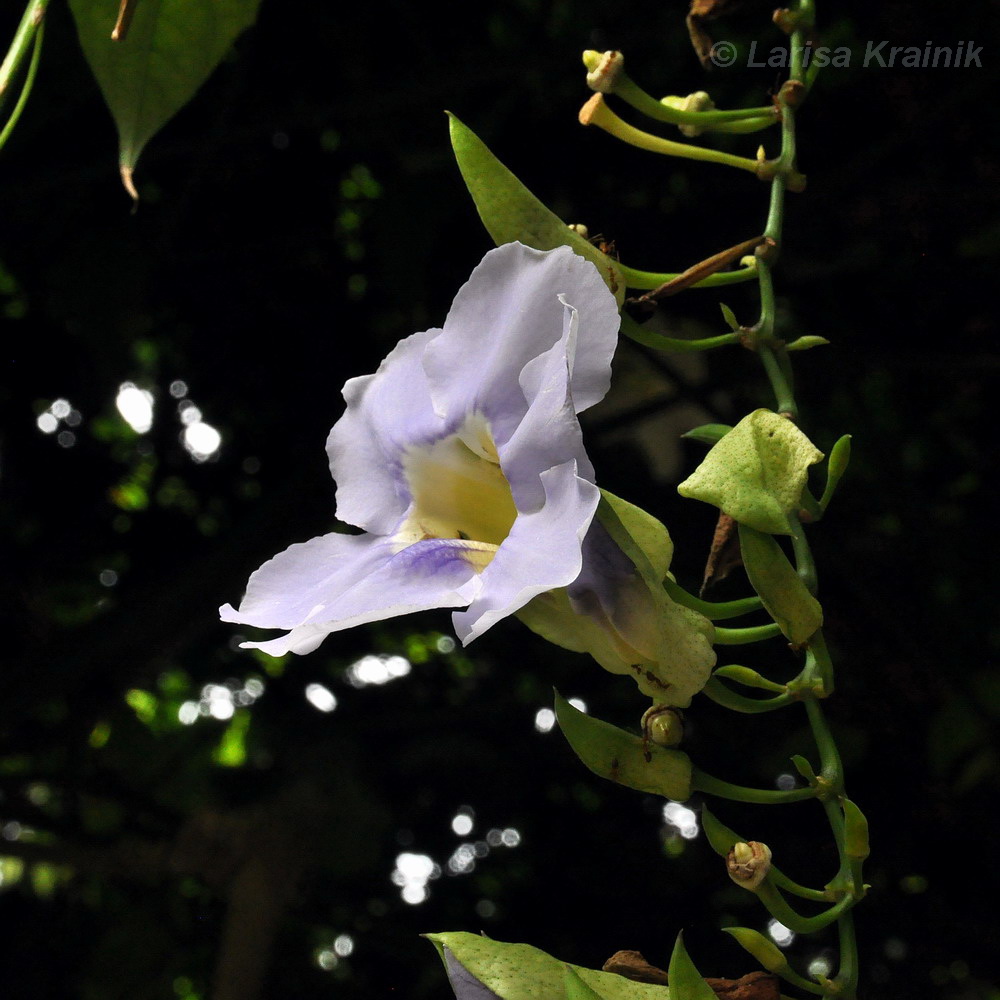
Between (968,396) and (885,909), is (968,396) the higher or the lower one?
the higher one

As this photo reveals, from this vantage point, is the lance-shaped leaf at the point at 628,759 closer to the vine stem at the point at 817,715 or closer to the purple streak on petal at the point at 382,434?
the vine stem at the point at 817,715

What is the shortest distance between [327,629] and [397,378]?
172mm

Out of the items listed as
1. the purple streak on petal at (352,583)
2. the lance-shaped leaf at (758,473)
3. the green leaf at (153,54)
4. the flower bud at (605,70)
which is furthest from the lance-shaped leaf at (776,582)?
the green leaf at (153,54)

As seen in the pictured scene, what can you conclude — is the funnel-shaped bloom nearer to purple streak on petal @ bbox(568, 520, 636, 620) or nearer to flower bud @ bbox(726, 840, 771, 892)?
purple streak on petal @ bbox(568, 520, 636, 620)

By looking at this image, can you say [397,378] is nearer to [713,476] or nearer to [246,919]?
[713,476]

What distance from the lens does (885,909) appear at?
4.42 ft

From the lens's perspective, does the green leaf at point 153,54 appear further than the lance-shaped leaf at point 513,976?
Yes

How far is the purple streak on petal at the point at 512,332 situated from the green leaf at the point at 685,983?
0.73 ft

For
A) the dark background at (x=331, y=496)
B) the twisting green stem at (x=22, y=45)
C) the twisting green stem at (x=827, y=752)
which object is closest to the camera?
the twisting green stem at (x=827, y=752)

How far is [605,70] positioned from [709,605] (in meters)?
0.29

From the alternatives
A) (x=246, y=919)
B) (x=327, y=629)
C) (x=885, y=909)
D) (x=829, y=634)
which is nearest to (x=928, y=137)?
(x=829, y=634)

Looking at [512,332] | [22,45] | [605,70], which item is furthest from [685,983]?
[22,45]

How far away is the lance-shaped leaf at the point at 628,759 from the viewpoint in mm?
492

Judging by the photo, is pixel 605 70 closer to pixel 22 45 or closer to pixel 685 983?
pixel 22 45
